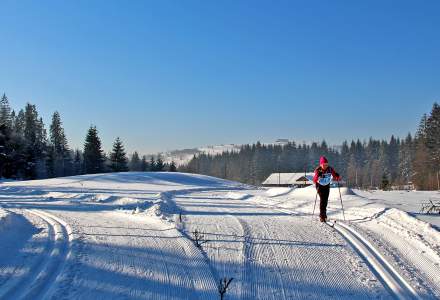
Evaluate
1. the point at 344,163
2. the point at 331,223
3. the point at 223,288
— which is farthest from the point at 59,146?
the point at 223,288

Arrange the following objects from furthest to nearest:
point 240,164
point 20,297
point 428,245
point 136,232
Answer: point 240,164 → point 136,232 → point 428,245 → point 20,297

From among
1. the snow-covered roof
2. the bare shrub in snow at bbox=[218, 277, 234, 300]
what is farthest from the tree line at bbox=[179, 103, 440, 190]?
the bare shrub in snow at bbox=[218, 277, 234, 300]

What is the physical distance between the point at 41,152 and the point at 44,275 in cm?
7730

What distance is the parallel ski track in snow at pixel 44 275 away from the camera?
6.06 meters

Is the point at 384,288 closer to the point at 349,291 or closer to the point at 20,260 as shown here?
the point at 349,291

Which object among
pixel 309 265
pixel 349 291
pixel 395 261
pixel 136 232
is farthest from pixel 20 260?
pixel 395 261

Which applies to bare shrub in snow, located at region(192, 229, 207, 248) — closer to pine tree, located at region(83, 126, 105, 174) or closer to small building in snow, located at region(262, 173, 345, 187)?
pine tree, located at region(83, 126, 105, 174)

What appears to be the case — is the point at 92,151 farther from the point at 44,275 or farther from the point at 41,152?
the point at 44,275

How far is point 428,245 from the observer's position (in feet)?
30.6

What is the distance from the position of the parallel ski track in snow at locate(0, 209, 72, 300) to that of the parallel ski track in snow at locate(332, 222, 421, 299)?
16.7 ft

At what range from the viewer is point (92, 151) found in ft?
244

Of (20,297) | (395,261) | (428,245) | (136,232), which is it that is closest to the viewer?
(20,297)

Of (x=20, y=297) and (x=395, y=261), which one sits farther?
(x=395, y=261)

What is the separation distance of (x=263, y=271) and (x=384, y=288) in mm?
1952
